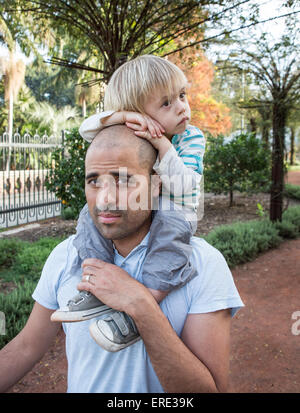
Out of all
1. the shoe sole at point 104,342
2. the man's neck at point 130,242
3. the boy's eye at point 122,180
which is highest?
the boy's eye at point 122,180

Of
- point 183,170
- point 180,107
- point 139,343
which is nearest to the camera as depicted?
point 139,343

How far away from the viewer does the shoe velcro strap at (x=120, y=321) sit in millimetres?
1248

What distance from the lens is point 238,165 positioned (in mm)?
10930

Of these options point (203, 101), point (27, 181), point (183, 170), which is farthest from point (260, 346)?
point (203, 101)

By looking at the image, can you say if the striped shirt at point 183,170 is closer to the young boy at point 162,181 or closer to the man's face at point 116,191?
the young boy at point 162,181

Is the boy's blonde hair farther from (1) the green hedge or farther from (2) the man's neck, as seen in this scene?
(1) the green hedge

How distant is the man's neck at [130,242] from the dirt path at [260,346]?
233 centimetres

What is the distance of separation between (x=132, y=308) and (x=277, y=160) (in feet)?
25.8

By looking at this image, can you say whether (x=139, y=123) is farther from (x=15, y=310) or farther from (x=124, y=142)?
(x=15, y=310)

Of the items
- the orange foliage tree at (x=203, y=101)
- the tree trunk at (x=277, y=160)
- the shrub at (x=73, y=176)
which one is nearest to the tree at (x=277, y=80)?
the tree trunk at (x=277, y=160)

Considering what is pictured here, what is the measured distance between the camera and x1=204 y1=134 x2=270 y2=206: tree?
10.7 m
